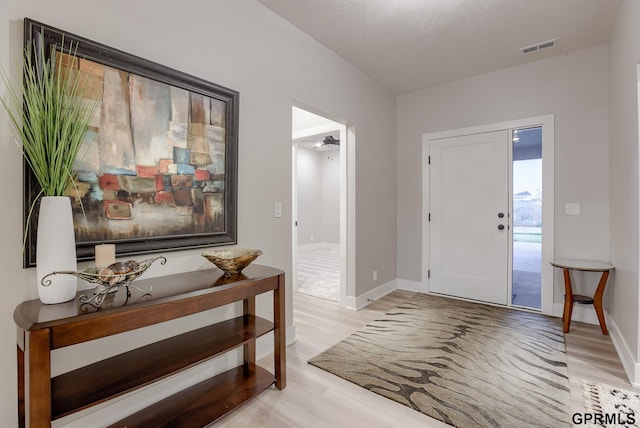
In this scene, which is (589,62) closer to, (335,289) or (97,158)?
(335,289)

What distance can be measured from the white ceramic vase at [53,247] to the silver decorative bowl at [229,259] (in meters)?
0.67

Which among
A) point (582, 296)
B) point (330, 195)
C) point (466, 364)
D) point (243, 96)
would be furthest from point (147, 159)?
Answer: point (330, 195)

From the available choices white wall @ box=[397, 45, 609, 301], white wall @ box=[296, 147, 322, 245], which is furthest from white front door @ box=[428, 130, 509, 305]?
white wall @ box=[296, 147, 322, 245]

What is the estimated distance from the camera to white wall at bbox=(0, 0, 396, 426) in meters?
1.33

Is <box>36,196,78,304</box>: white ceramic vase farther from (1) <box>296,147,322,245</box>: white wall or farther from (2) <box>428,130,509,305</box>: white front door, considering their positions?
(1) <box>296,147,322,245</box>: white wall

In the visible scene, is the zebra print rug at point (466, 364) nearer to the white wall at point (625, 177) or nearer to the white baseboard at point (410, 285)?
the white wall at point (625, 177)

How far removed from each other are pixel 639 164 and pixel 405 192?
2549mm

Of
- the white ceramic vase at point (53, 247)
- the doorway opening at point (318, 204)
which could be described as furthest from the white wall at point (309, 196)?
the white ceramic vase at point (53, 247)

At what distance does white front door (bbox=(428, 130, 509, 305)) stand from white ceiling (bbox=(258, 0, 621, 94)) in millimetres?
951

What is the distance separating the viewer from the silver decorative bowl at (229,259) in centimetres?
183

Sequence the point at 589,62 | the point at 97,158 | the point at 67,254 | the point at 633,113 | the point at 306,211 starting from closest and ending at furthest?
the point at 67,254
the point at 97,158
the point at 633,113
the point at 589,62
the point at 306,211

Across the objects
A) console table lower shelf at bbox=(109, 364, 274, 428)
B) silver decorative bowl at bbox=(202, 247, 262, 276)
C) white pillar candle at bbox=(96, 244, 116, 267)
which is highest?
white pillar candle at bbox=(96, 244, 116, 267)

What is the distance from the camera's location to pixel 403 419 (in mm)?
1738

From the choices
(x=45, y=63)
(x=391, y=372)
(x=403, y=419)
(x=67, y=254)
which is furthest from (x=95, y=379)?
(x=391, y=372)
